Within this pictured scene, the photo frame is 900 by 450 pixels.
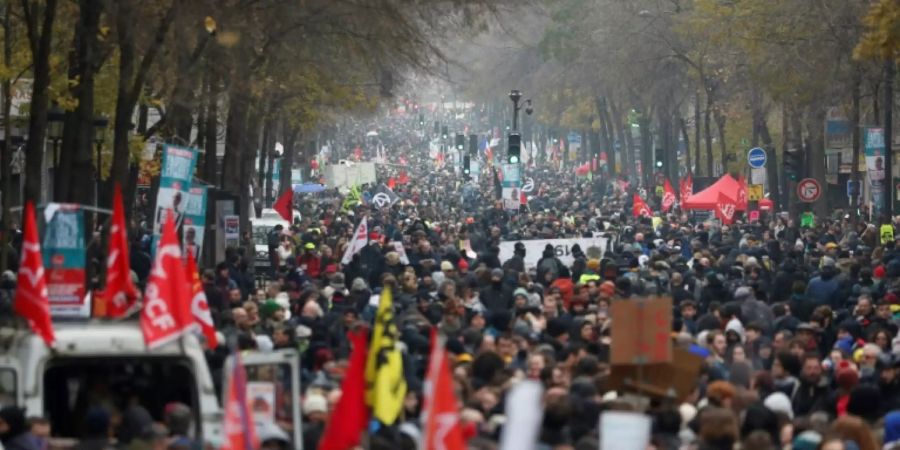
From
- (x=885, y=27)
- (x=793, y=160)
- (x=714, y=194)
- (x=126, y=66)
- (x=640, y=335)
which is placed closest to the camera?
(x=640, y=335)

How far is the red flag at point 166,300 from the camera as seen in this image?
11781 mm

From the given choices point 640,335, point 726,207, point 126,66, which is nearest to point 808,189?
point 726,207

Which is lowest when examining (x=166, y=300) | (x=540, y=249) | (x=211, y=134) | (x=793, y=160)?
(x=166, y=300)

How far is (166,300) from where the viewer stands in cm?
1211

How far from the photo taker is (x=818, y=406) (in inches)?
576

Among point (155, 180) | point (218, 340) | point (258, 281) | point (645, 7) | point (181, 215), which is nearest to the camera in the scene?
point (218, 340)

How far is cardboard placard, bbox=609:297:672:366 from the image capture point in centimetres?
1324

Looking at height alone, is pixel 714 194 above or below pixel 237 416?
above

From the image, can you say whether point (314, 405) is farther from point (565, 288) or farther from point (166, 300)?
point (565, 288)

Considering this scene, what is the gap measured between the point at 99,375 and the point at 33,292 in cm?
65

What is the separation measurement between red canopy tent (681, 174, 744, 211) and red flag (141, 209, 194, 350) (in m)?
33.8

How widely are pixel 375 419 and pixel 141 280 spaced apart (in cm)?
1385

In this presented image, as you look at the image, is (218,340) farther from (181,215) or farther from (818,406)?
(181,215)

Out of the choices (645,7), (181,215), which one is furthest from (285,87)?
(645,7)
